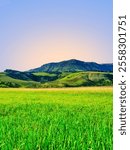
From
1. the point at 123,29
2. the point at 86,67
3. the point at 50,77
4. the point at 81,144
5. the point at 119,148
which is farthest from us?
the point at 86,67

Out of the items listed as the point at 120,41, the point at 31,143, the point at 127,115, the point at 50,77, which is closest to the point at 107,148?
the point at 31,143

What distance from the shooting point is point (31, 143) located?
205 inches

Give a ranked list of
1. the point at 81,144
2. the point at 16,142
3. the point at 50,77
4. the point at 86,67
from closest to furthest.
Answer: the point at 81,144 < the point at 16,142 < the point at 50,77 < the point at 86,67

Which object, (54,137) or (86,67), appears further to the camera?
(86,67)

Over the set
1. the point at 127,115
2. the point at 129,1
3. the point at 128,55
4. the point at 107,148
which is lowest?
the point at 107,148

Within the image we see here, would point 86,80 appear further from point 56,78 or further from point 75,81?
point 56,78

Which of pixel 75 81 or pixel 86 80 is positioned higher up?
pixel 86 80

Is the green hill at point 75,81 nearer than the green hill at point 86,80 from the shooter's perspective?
Yes

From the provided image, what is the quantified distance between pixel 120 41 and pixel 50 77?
79317mm

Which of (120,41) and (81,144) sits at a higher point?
(120,41)

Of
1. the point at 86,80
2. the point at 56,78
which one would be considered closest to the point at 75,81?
the point at 86,80

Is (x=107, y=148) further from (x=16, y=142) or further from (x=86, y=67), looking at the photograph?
(x=86, y=67)

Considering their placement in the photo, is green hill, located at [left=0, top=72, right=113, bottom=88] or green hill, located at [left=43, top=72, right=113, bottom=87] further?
green hill, located at [left=43, top=72, right=113, bottom=87]

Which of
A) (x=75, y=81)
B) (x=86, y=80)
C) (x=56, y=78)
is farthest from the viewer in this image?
(x=56, y=78)
